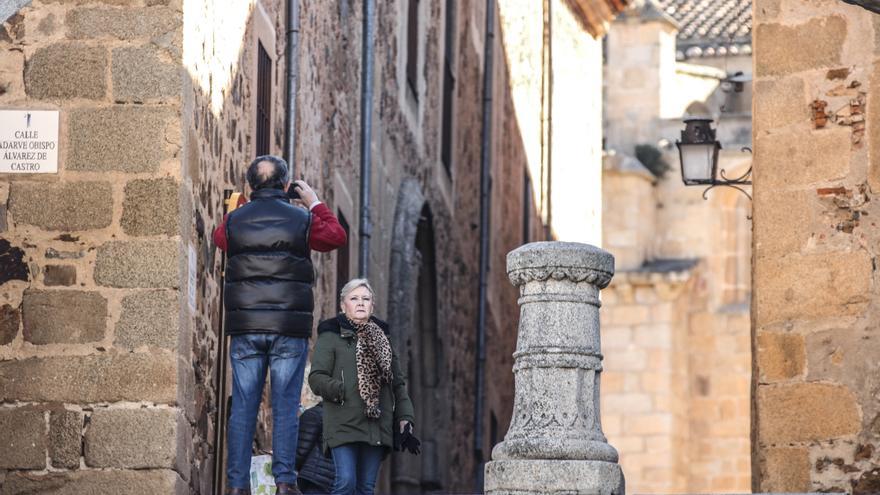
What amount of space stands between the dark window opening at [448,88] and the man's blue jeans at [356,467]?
12.2m

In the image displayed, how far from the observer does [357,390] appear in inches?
471

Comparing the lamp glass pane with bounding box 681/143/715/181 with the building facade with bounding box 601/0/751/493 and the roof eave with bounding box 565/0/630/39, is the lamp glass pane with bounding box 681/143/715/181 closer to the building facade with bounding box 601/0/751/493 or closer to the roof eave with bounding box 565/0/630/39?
the roof eave with bounding box 565/0/630/39

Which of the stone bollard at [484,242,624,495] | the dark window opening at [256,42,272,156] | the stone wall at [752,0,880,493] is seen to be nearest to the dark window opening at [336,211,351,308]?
the dark window opening at [256,42,272,156]

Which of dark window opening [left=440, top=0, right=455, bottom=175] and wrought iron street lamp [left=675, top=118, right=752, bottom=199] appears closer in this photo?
wrought iron street lamp [left=675, top=118, right=752, bottom=199]

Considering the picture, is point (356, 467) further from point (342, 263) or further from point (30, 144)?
point (342, 263)

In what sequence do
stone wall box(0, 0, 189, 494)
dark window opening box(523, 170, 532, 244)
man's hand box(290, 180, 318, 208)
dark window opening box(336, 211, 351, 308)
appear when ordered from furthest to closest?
dark window opening box(523, 170, 532, 244) < dark window opening box(336, 211, 351, 308) < man's hand box(290, 180, 318, 208) < stone wall box(0, 0, 189, 494)

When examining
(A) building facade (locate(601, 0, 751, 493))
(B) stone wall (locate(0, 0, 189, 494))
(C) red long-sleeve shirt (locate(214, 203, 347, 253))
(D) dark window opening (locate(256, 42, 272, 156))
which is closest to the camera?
(C) red long-sleeve shirt (locate(214, 203, 347, 253))

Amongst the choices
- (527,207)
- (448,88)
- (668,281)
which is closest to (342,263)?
(448,88)

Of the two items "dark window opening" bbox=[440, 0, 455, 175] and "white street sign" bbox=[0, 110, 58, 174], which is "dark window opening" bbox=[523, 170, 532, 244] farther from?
"white street sign" bbox=[0, 110, 58, 174]

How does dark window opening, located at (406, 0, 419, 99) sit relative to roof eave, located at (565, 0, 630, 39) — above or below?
below

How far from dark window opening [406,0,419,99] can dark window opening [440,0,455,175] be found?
184 centimetres

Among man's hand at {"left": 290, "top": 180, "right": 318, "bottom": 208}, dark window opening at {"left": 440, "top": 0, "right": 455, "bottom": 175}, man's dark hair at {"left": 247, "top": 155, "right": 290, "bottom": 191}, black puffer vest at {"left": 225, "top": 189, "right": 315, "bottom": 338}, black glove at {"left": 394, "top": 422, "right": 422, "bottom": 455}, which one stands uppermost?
dark window opening at {"left": 440, "top": 0, "right": 455, "bottom": 175}

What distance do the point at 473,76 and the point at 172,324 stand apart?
47.3 feet

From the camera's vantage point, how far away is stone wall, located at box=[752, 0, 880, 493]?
13.9m
